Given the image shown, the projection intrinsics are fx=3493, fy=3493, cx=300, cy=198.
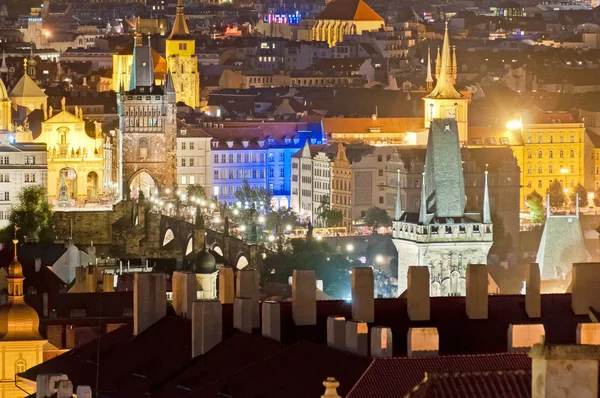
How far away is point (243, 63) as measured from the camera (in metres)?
198

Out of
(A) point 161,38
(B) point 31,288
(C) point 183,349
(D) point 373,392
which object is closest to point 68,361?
(C) point 183,349

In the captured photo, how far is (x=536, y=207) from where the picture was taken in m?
129

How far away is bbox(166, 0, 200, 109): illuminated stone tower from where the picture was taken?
529ft

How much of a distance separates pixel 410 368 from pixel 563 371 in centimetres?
909

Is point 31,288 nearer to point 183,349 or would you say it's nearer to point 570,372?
point 183,349

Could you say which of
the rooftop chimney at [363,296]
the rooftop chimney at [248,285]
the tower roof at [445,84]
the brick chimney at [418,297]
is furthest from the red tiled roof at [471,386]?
the tower roof at [445,84]

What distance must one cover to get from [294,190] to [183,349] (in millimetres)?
93007

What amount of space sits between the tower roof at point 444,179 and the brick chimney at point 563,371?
198ft

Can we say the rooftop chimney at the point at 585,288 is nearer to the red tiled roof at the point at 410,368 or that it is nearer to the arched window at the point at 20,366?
the red tiled roof at the point at 410,368

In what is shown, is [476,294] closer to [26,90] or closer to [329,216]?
[329,216]

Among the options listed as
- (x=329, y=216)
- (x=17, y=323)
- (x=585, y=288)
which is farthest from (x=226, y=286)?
(x=329, y=216)

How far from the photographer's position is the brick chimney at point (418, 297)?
46562mm

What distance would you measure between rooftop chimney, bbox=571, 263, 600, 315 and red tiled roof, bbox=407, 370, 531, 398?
17.4 metres

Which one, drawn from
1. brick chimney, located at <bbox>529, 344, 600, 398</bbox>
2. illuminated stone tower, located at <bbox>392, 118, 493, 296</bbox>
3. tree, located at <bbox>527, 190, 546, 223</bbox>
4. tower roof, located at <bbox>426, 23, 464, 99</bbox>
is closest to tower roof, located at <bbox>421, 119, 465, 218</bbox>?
illuminated stone tower, located at <bbox>392, 118, 493, 296</bbox>
